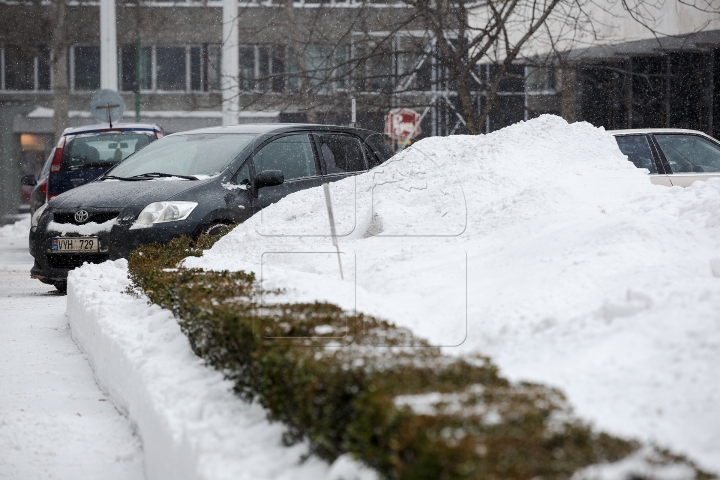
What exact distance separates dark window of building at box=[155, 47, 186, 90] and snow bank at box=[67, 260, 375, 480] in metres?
34.0

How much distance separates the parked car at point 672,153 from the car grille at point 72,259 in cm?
576

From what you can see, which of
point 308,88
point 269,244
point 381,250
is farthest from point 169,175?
point 308,88

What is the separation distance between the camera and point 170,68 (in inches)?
1576

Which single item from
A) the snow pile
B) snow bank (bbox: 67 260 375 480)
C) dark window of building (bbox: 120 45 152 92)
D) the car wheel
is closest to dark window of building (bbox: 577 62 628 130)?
the snow pile

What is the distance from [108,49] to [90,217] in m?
19.1

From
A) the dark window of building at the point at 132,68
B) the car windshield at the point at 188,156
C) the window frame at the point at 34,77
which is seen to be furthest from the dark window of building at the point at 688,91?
the window frame at the point at 34,77

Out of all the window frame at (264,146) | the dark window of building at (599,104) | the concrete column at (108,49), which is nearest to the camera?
the window frame at (264,146)

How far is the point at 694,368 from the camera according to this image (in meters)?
3.63

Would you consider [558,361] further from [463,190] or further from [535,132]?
[535,132]

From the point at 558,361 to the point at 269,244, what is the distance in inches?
151

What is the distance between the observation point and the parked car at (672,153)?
10.6 meters

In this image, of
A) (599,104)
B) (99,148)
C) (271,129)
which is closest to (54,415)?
(271,129)

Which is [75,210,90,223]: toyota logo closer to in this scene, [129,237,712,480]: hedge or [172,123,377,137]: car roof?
[172,123,377,137]: car roof

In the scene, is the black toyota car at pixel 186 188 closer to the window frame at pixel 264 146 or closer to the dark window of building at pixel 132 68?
the window frame at pixel 264 146
